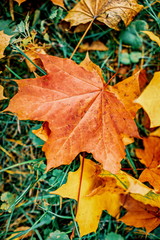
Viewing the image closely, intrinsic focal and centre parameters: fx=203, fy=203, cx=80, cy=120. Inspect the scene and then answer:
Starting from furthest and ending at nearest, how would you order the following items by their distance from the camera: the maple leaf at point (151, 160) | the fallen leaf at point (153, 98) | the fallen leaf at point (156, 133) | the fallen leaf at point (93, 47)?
the fallen leaf at point (93, 47), the fallen leaf at point (156, 133), the maple leaf at point (151, 160), the fallen leaf at point (153, 98)

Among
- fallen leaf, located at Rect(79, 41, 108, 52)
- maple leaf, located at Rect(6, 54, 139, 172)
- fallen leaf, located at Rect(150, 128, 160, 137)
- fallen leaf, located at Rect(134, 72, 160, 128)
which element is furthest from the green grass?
fallen leaf, located at Rect(134, 72, 160, 128)

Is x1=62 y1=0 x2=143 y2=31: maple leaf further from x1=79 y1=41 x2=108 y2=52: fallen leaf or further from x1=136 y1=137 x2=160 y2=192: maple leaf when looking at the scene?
x1=136 y1=137 x2=160 y2=192: maple leaf

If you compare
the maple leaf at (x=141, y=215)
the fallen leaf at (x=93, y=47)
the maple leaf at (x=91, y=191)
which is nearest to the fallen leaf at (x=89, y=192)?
the maple leaf at (x=91, y=191)

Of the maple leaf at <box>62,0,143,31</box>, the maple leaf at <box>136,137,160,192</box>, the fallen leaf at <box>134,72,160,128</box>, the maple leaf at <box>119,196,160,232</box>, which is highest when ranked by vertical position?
the maple leaf at <box>62,0,143,31</box>

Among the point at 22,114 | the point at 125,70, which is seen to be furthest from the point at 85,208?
the point at 125,70

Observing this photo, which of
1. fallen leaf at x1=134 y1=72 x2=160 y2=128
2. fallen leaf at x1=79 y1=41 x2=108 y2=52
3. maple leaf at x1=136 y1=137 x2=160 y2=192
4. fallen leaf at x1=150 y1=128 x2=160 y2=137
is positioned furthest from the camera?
fallen leaf at x1=79 y1=41 x2=108 y2=52

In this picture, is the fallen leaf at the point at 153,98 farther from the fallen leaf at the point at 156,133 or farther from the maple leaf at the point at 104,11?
the maple leaf at the point at 104,11

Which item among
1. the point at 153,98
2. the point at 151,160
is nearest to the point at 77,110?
the point at 153,98
